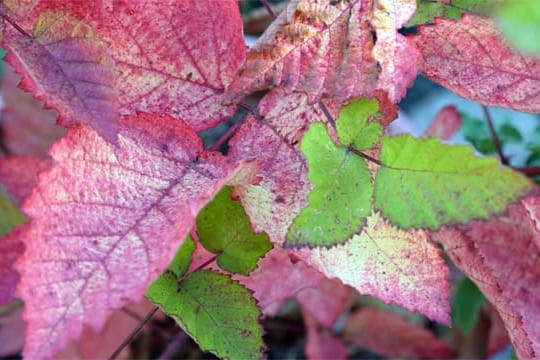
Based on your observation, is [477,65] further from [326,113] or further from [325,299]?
[325,299]

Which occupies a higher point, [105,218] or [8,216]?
[105,218]

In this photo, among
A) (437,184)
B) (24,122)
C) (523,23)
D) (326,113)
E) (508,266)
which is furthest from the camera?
(24,122)

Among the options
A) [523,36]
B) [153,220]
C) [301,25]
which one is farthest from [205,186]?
[523,36]

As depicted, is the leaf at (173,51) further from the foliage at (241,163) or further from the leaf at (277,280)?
the leaf at (277,280)

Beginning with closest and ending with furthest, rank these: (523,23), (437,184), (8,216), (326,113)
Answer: (523,23)
(437,184)
(326,113)
(8,216)

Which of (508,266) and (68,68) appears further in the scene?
(508,266)

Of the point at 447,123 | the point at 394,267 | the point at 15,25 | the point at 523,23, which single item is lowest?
the point at 447,123

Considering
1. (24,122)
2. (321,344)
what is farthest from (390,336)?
(24,122)
